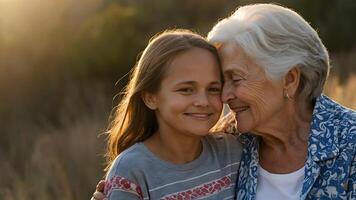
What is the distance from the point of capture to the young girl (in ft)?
10.7

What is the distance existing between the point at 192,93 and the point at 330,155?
619 mm

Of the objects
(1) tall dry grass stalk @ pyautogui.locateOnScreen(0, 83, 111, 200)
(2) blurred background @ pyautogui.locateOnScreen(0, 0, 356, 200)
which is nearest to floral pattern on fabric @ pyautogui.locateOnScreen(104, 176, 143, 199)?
(1) tall dry grass stalk @ pyautogui.locateOnScreen(0, 83, 111, 200)

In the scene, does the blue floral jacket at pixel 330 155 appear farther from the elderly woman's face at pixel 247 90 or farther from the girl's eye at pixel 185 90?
the girl's eye at pixel 185 90

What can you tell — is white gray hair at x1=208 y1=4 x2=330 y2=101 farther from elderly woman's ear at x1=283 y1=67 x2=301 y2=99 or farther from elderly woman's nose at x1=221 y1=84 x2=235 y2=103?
elderly woman's nose at x1=221 y1=84 x2=235 y2=103

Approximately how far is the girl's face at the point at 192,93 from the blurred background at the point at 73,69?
3606mm

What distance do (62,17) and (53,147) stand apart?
18.1 ft

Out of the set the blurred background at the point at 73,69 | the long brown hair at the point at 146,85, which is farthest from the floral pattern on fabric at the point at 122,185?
the blurred background at the point at 73,69

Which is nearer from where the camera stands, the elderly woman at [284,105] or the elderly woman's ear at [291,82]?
the elderly woman at [284,105]

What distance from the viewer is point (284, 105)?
344cm

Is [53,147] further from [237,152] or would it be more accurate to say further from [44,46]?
[237,152]

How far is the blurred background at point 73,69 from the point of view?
8117mm

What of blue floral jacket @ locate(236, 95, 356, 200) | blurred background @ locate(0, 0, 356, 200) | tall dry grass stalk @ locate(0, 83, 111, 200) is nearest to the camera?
blue floral jacket @ locate(236, 95, 356, 200)

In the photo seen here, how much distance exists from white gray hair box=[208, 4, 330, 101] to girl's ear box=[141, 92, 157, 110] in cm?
38

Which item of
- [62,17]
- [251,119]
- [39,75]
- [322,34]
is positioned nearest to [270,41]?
[251,119]
